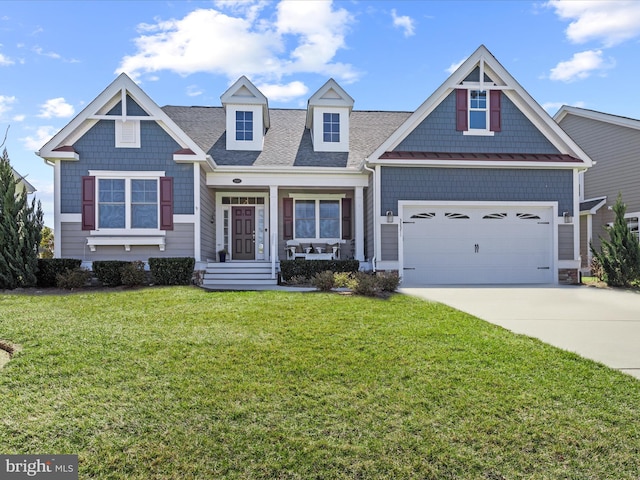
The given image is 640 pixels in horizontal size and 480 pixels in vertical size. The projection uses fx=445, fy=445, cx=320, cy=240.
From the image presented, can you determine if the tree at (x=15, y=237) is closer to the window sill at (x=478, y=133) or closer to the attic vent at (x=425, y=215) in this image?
the attic vent at (x=425, y=215)

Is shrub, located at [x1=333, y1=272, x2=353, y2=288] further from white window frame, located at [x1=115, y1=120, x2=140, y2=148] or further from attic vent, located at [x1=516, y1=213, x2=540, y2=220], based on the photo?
white window frame, located at [x1=115, y1=120, x2=140, y2=148]

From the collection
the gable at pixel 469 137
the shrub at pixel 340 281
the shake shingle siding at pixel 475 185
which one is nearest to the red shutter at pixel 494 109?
the gable at pixel 469 137

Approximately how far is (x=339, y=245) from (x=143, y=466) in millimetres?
12023

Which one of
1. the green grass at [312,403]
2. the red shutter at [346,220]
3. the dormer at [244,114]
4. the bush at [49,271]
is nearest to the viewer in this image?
the green grass at [312,403]

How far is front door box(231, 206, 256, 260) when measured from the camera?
15.2 m

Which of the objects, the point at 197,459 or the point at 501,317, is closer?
the point at 197,459

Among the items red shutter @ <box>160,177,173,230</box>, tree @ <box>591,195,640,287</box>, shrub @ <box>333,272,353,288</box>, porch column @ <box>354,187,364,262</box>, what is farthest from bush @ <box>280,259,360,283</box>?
tree @ <box>591,195,640,287</box>

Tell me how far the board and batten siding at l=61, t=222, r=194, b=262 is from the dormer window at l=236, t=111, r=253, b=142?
13.0ft

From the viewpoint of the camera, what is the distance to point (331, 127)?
49.6 feet

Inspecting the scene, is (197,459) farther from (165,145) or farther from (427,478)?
(165,145)

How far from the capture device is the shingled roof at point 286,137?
14359mm

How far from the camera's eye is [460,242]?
13477 millimetres

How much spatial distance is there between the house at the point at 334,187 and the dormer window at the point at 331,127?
0.04 meters

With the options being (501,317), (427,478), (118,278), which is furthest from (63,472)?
(118,278)
